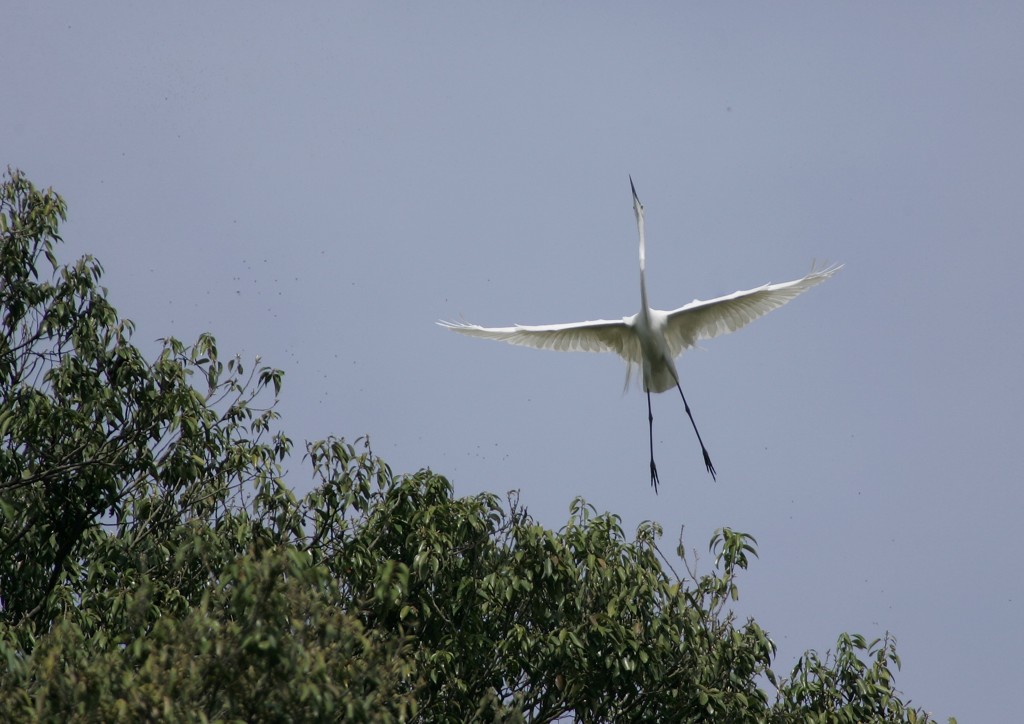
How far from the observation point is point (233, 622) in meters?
4.93

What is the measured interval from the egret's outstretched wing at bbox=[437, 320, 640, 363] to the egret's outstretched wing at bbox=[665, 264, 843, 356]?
1.19ft

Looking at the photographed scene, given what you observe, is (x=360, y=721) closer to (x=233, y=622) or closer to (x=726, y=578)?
(x=233, y=622)

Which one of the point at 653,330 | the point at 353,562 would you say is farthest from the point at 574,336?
the point at 353,562

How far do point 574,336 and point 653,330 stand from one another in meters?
0.85

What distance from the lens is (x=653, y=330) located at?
10.2 meters

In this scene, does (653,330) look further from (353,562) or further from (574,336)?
(353,562)

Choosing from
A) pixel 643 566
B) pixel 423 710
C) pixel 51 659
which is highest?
pixel 643 566

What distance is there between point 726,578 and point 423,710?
1.90 meters

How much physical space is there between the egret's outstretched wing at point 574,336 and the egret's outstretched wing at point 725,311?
1.19 ft

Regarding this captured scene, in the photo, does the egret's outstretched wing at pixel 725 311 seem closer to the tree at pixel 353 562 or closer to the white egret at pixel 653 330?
the white egret at pixel 653 330

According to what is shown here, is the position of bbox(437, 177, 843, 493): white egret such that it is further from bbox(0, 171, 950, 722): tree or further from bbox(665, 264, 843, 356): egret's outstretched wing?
bbox(0, 171, 950, 722): tree

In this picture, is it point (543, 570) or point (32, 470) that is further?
point (32, 470)

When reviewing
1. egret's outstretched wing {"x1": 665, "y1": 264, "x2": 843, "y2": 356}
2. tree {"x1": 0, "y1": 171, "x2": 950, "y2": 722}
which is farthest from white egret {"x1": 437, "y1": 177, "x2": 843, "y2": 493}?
tree {"x1": 0, "y1": 171, "x2": 950, "y2": 722}

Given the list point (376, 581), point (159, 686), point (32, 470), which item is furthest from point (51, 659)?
Result: point (32, 470)
